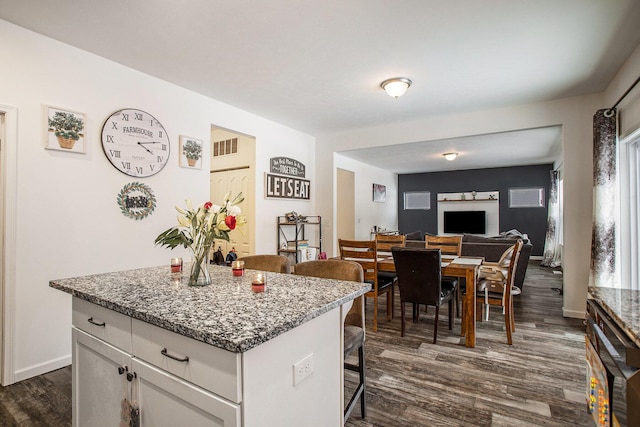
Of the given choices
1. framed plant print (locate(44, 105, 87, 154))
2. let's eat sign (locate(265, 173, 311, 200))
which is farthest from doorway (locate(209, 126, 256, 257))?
framed plant print (locate(44, 105, 87, 154))

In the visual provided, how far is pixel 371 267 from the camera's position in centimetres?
352

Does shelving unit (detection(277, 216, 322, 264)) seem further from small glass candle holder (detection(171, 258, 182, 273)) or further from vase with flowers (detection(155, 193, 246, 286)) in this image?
vase with flowers (detection(155, 193, 246, 286))

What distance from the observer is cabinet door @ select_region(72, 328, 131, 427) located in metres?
1.36

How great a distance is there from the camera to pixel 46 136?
8.27 feet

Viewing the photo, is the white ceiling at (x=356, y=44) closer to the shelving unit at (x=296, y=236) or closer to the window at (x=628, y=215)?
the window at (x=628, y=215)

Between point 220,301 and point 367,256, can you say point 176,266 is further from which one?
point 367,256

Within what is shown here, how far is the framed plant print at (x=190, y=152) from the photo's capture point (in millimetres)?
3516

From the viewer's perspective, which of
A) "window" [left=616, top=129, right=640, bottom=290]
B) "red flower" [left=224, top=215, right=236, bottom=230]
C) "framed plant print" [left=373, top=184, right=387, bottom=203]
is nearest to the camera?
"red flower" [left=224, top=215, right=236, bottom=230]

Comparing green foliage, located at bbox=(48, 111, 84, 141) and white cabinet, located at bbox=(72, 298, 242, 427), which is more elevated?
green foliage, located at bbox=(48, 111, 84, 141)

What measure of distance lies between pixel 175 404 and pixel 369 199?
7665mm

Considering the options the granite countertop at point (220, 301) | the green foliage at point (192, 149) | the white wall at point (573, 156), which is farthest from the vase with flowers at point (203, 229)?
the white wall at point (573, 156)

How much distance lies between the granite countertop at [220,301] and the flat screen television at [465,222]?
339 inches

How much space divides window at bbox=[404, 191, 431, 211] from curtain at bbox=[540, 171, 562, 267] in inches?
123

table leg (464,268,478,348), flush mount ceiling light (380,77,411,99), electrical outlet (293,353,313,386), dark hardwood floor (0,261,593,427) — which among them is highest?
flush mount ceiling light (380,77,411,99)
